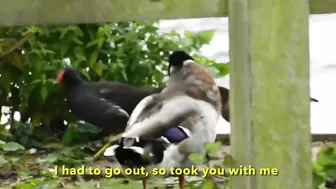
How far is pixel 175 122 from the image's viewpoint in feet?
3.02

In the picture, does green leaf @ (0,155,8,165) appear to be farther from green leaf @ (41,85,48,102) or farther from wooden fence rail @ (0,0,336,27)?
wooden fence rail @ (0,0,336,27)

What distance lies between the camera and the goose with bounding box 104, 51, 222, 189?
911mm

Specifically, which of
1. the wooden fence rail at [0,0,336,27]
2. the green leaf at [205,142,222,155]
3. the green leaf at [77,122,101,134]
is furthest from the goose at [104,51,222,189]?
the wooden fence rail at [0,0,336,27]

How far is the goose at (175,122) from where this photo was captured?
0.91 meters

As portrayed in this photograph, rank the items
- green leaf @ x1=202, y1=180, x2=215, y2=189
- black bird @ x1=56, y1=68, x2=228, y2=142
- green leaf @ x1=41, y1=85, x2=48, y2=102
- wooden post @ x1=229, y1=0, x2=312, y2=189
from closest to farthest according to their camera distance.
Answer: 1. wooden post @ x1=229, y1=0, x2=312, y2=189
2. green leaf @ x1=202, y1=180, x2=215, y2=189
3. black bird @ x1=56, y1=68, x2=228, y2=142
4. green leaf @ x1=41, y1=85, x2=48, y2=102

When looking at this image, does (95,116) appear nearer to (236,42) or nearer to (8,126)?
(8,126)

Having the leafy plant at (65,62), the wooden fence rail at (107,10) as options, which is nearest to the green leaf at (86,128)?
the leafy plant at (65,62)

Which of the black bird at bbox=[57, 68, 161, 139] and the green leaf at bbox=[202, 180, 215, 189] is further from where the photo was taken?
the black bird at bbox=[57, 68, 161, 139]

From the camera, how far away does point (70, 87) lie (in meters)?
1.06

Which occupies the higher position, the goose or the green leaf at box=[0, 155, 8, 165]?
the goose

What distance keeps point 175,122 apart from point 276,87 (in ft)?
0.82

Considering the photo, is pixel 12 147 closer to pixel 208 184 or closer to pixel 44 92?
pixel 44 92

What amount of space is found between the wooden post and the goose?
20 cm

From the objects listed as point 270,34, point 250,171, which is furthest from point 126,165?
point 270,34
